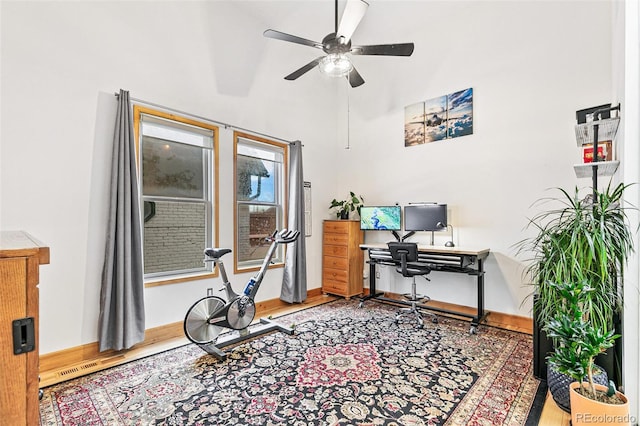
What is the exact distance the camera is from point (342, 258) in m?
4.61

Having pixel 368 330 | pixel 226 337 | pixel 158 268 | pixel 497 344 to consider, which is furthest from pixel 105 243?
pixel 497 344

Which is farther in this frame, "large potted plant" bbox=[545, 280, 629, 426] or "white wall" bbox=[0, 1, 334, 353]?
"white wall" bbox=[0, 1, 334, 353]

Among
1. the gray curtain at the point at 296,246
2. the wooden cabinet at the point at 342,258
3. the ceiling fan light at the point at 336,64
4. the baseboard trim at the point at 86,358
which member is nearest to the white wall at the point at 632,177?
the ceiling fan light at the point at 336,64

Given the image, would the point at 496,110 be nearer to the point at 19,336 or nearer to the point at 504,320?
the point at 504,320

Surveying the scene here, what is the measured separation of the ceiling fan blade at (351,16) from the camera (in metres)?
2.37

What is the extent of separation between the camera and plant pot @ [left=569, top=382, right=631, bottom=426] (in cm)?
146

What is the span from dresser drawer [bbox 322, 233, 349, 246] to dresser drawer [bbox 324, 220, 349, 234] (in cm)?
6

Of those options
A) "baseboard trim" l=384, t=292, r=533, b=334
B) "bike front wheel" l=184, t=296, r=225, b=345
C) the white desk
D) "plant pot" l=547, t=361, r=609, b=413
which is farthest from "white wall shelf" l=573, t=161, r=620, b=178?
"bike front wheel" l=184, t=296, r=225, b=345

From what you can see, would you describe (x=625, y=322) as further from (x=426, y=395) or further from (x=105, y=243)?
(x=105, y=243)

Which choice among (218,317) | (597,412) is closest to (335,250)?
(218,317)

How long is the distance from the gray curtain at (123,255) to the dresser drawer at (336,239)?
2.63 m

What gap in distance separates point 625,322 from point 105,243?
375 centimetres

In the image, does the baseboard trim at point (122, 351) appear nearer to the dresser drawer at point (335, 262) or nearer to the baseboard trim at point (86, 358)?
the baseboard trim at point (86, 358)

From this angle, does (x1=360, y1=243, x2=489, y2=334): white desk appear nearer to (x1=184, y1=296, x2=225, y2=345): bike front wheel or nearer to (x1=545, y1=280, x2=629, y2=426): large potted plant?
(x1=545, y1=280, x2=629, y2=426): large potted plant
